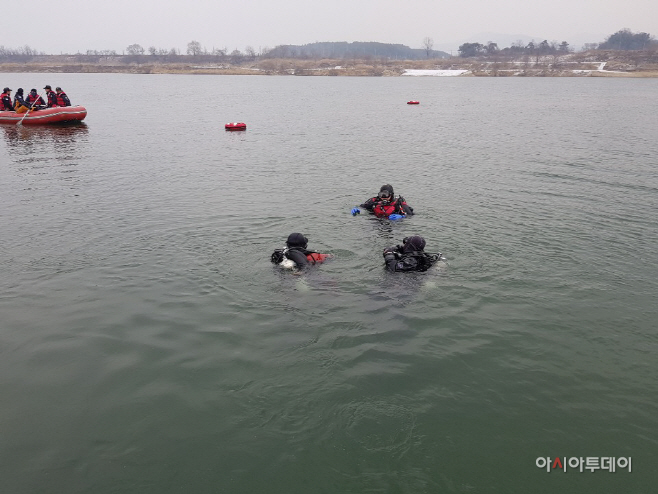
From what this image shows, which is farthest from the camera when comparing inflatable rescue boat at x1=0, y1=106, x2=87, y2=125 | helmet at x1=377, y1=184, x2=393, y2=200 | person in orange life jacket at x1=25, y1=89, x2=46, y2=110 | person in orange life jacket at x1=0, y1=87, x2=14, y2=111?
person in orange life jacket at x1=0, y1=87, x2=14, y2=111

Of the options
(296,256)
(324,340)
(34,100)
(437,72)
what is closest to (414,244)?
(296,256)

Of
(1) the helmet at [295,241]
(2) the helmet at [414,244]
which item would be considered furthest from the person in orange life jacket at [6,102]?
(2) the helmet at [414,244]

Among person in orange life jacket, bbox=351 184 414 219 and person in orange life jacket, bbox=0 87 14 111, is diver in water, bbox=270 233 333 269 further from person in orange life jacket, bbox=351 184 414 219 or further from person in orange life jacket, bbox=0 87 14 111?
person in orange life jacket, bbox=0 87 14 111

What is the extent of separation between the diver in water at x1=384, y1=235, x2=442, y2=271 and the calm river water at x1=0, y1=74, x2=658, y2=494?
0.35m

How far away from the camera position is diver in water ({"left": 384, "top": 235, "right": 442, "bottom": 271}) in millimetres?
11422

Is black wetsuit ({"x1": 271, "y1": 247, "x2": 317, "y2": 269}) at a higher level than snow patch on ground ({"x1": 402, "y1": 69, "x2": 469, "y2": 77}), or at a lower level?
lower

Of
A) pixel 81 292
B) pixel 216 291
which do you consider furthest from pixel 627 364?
pixel 81 292

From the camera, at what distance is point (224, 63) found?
199500 mm

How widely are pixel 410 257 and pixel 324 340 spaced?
327cm

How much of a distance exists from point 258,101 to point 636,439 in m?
67.8

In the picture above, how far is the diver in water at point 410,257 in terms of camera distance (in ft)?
37.5

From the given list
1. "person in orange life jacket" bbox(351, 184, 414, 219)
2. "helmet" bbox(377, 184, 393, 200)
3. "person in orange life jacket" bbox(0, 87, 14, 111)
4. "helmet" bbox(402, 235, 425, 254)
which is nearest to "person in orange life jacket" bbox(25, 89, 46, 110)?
"person in orange life jacket" bbox(0, 87, 14, 111)

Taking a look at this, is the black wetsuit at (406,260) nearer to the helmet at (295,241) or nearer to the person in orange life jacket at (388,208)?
the helmet at (295,241)

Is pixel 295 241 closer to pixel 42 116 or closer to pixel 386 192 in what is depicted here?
pixel 386 192
